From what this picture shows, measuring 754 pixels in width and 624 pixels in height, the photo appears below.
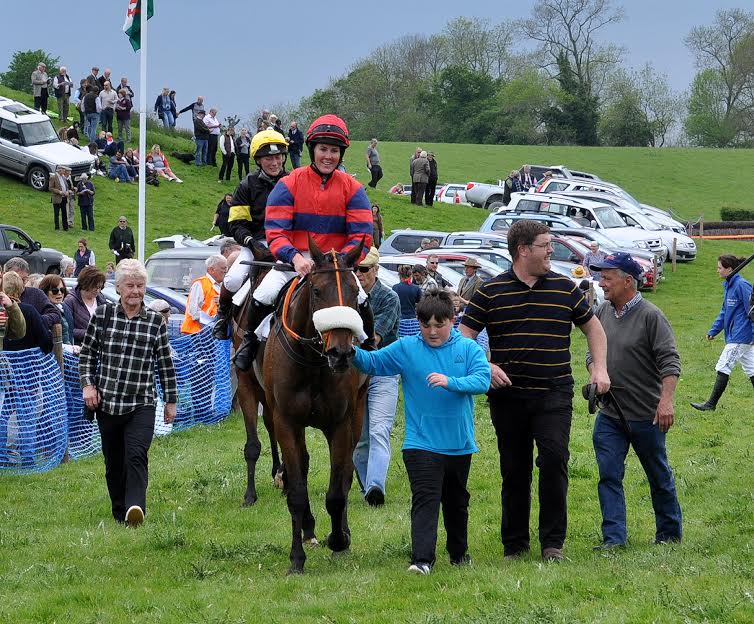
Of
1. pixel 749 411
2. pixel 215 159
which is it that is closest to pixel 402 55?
pixel 215 159

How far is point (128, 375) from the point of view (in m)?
9.15

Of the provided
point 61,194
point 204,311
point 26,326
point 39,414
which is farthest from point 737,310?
point 61,194

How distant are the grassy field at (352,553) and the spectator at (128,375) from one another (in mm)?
505

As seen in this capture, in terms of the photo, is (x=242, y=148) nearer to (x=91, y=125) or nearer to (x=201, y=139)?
(x=201, y=139)

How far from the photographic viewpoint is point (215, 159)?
1788 inches

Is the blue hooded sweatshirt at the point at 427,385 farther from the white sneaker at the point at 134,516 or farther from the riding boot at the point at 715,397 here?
the riding boot at the point at 715,397

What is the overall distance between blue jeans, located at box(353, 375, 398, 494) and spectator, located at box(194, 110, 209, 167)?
32534 millimetres

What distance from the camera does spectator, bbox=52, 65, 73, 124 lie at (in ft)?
142

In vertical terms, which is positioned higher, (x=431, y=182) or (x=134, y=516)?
(x=431, y=182)

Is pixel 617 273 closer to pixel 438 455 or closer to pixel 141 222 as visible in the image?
pixel 438 455

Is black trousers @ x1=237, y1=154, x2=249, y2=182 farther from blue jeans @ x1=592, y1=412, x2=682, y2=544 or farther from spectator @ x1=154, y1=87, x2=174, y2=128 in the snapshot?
blue jeans @ x1=592, y1=412, x2=682, y2=544

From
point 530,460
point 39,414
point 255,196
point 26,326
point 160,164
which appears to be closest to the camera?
point 530,460

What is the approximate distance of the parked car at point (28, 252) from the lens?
2759 centimetres

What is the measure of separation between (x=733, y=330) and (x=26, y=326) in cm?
940
